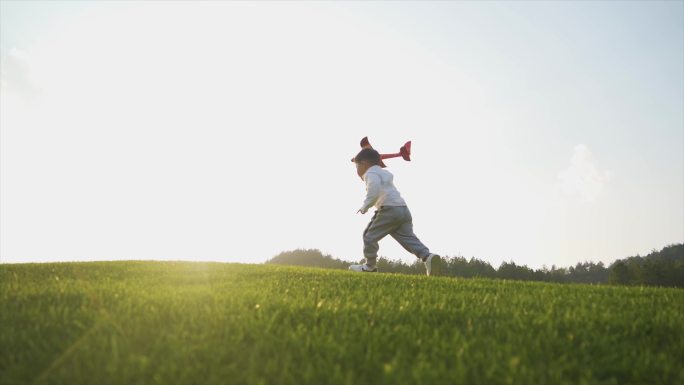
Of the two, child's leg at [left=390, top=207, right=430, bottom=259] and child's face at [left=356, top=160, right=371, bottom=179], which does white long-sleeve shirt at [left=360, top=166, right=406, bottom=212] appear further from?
child's face at [left=356, top=160, right=371, bottom=179]

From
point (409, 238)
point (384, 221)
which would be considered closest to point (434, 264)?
point (409, 238)

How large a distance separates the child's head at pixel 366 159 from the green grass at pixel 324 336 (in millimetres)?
5147

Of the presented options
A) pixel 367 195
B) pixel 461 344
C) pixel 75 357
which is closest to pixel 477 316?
pixel 461 344

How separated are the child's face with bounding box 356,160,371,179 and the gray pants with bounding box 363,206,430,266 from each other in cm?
107

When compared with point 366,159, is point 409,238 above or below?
below

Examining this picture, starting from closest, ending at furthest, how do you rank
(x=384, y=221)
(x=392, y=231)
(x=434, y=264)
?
(x=434, y=264) → (x=384, y=221) → (x=392, y=231)

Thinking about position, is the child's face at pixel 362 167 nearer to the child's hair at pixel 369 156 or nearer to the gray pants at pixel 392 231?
the child's hair at pixel 369 156

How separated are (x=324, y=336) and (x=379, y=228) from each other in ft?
19.5

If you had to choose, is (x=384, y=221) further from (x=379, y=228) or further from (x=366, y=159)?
(x=366, y=159)

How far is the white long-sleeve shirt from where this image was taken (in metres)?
8.62

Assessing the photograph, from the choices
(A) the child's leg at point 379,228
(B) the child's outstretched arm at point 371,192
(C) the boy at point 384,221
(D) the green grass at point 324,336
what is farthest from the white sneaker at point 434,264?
(D) the green grass at point 324,336

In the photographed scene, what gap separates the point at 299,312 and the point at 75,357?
141 centimetres

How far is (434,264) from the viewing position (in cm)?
814

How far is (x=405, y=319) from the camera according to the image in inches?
129
